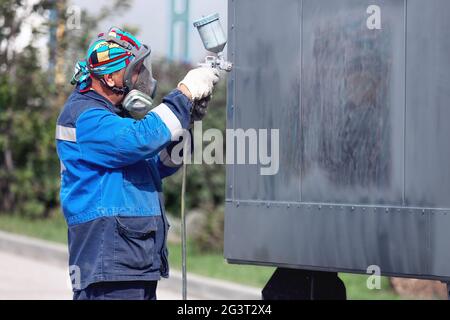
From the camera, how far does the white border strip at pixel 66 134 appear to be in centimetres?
425

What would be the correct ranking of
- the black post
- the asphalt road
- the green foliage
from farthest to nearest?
the green foliage → the asphalt road → the black post

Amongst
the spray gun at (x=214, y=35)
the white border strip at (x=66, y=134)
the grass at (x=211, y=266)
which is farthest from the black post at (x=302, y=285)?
the grass at (x=211, y=266)

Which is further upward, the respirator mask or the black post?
the respirator mask

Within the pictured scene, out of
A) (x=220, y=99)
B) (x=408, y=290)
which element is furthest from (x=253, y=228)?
(x=220, y=99)

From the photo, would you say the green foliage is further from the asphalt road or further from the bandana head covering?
the bandana head covering

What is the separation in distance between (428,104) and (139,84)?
1249 millimetres

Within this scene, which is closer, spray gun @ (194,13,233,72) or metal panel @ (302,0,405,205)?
metal panel @ (302,0,405,205)

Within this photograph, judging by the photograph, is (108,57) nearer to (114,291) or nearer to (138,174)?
(138,174)

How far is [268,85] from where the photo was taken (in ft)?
15.2

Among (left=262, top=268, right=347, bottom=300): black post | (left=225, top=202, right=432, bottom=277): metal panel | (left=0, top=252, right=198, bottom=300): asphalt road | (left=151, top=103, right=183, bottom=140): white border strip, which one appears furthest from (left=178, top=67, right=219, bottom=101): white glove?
(left=0, top=252, right=198, bottom=300): asphalt road

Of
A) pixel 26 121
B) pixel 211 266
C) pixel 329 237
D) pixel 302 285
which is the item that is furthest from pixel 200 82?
pixel 26 121

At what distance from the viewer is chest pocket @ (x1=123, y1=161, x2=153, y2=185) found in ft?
13.8

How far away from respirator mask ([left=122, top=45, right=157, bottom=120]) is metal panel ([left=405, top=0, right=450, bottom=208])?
1.13 metres

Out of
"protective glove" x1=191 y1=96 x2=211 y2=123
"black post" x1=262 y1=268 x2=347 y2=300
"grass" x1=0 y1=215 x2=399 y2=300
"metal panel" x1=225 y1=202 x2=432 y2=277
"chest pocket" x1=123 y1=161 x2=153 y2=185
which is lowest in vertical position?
"grass" x1=0 y1=215 x2=399 y2=300
